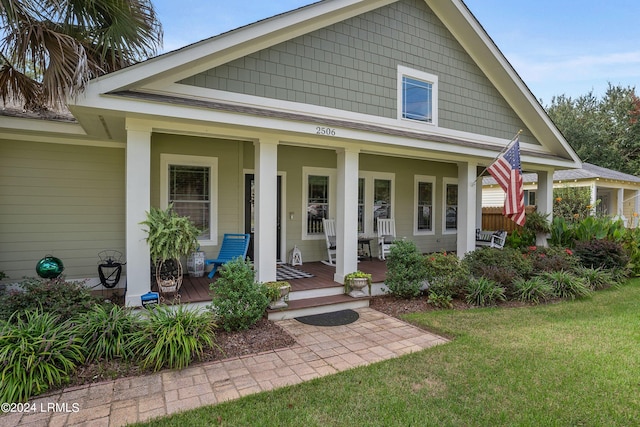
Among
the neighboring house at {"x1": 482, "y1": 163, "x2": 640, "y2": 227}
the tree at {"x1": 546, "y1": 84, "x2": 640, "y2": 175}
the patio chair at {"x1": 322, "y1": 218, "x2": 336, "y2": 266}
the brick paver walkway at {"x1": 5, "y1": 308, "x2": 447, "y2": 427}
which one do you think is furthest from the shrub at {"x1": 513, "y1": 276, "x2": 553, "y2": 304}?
the tree at {"x1": 546, "y1": 84, "x2": 640, "y2": 175}

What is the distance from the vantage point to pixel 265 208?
5.62 m

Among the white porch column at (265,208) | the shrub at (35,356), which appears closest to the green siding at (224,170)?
the white porch column at (265,208)

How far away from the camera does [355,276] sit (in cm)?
623

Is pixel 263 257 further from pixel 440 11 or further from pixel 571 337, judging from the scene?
pixel 440 11

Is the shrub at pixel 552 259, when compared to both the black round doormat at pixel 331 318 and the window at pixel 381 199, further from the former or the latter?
the black round doormat at pixel 331 318

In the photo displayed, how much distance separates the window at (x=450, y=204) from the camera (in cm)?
1088

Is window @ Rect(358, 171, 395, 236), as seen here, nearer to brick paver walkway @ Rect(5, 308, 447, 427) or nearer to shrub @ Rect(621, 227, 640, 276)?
brick paver walkway @ Rect(5, 308, 447, 427)

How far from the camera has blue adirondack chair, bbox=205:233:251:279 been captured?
6.84m

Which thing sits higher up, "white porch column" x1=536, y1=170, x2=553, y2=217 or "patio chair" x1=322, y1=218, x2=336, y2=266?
"white porch column" x1=536, y1=170, x2=553, y2=217

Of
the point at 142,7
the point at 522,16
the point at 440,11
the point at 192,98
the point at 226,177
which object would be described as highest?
the point at 522,16

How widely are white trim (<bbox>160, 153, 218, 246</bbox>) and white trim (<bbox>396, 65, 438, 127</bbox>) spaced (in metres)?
4.04

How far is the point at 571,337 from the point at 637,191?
65.5ft

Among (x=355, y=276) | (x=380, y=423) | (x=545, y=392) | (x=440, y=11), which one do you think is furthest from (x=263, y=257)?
(x=440, y=11)

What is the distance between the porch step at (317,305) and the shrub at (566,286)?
396cm
